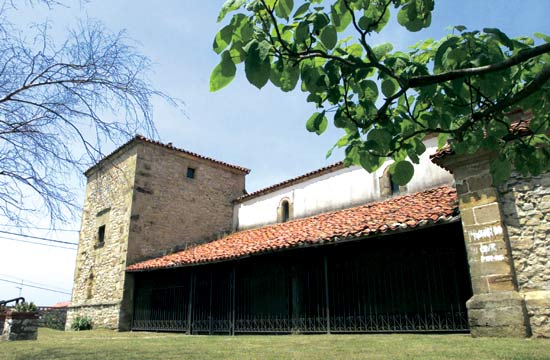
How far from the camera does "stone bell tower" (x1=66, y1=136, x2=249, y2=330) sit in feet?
49.5

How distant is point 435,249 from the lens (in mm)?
8789

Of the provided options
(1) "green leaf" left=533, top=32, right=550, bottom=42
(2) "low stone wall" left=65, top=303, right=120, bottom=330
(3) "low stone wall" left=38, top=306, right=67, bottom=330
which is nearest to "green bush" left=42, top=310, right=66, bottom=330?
(3) "low stone wall" left=38, top=306, right=67, bottom=330

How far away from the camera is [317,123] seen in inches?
100

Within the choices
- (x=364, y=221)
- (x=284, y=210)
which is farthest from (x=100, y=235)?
(x=364, y=221)

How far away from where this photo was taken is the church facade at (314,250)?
6.45 meters

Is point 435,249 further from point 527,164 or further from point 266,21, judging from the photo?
point 266,21

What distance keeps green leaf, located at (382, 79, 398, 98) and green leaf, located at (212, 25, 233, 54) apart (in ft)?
3.47

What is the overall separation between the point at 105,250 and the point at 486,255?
14.1 metres

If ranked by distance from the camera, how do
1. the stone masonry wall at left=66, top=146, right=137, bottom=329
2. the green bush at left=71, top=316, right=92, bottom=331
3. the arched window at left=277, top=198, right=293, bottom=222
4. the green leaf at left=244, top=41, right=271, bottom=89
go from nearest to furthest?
the green leaf at left=244, top=41, right=271, bottom=89
the stone masonry wall at left=66, top=146, right=137, bottom=329
the arched window at left=277, top=198, right=293, bottom=222
the green bush at left=71, top=316, right=92, bottom=331

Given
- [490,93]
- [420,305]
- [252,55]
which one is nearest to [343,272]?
[420,305]

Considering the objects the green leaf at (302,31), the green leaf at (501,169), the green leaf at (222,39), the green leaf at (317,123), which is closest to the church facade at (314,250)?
the green leaf at (501,169)

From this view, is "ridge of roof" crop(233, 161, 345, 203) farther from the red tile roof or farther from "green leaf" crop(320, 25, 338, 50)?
"green leaf" crop(320, 25, 338, 50)

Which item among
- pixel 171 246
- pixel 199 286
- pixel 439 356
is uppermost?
pixel 171 246

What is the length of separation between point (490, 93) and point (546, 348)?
12.5ft
